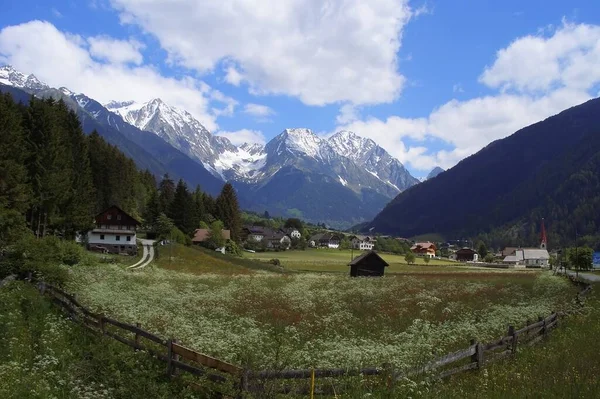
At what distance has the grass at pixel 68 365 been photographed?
13.5 m

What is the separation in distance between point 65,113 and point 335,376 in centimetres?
7736

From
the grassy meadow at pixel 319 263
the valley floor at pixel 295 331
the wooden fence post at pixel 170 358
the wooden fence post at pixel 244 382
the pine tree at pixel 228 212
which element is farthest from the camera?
the pine tree at pixel 228 212

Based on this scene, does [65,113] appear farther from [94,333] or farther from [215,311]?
[94,333]

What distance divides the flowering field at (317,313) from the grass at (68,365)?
2996 mm

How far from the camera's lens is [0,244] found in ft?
139

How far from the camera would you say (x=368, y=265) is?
75.0 meters

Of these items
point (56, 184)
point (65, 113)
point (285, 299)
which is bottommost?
point (285, 299)

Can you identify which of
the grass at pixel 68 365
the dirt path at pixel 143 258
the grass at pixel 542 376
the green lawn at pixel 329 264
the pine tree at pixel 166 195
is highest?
the pine tree at pixel 166 195

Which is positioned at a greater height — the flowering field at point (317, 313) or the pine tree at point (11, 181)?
the pine tree at point (11, 181)

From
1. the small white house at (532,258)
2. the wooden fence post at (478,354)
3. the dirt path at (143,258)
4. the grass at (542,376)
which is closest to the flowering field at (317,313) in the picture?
the wooden fence post at (478,354)

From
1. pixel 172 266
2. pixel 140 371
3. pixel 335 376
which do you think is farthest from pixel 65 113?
pixel 335 376

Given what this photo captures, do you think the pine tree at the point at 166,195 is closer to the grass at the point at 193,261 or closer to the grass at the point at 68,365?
the grass at the point at 193,261

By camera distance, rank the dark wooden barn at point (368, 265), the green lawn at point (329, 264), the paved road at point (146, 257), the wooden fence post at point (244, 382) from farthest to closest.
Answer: the green lawn at point (329, 264), the dark wooden barn at point (368, 265), the paved road at point (146, 257), the wooden fence post at point (244, 382)

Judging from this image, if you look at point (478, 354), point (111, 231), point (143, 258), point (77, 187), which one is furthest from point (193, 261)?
point (478, 354)
